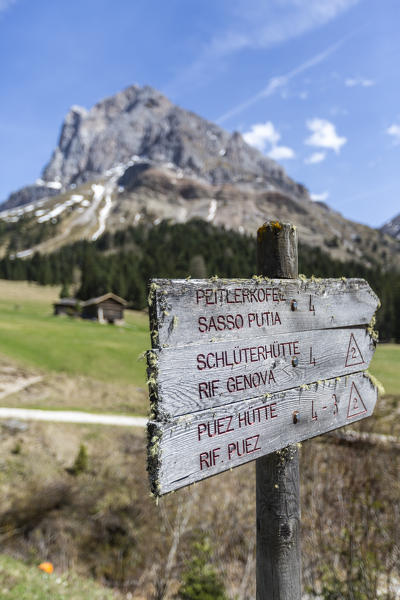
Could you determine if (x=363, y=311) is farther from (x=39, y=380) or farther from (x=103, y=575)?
(x=39, y=380)

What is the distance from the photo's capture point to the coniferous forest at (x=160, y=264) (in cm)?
6662

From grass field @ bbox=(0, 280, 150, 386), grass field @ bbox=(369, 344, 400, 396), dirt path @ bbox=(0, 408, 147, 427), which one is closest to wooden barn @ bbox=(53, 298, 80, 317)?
grass field @ bbox=(0, 280, 150, 386)

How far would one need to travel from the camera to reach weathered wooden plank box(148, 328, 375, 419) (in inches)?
77.4

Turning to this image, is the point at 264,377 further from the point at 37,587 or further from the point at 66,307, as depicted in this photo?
the point at 66,307

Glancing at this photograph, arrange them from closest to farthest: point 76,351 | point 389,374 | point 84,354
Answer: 1. point 389,374
2. point 84,354
3. point 76,351

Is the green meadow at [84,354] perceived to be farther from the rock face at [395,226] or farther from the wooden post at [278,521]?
the wooden post at [278,521]

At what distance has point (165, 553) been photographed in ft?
30.5

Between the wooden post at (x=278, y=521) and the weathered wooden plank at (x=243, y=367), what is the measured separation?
52cm

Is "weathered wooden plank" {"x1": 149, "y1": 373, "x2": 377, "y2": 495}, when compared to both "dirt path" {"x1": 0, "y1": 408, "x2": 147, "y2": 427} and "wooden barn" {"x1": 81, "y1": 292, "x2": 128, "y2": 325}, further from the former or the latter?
"wooden barn" {"x1": 81, "y1": 292, "x2": 128, "y2": 325}

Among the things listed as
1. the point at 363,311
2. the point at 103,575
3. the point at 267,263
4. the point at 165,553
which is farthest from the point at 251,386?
the point at 103,575

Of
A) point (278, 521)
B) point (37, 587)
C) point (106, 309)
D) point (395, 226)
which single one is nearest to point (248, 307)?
point (278, 521)

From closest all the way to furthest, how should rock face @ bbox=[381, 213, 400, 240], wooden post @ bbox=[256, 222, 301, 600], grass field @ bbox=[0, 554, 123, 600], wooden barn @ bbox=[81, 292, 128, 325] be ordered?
wooden post @ bbox=[256, 222, 301, 600]
grass field @ bbox=[0, 554, 123, 600]
rock face @ bbox=[381, 213, 400, 240]
wooden barn @ bbox=[81, 292, 128, 325]

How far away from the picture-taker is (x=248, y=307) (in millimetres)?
2330

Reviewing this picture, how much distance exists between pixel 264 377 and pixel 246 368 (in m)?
0.17
